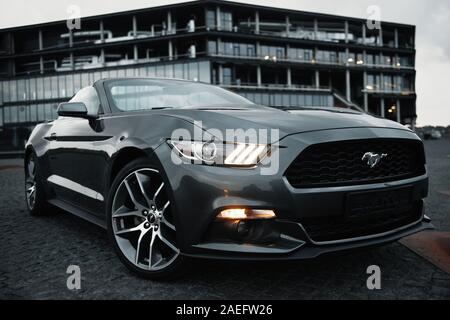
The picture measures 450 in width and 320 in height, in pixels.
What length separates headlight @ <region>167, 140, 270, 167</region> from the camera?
214 centimetres

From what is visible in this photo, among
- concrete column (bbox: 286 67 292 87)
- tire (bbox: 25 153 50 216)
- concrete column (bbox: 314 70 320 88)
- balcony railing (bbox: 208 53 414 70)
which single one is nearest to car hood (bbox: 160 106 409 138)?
tire (bbox: 25 153 50 216)

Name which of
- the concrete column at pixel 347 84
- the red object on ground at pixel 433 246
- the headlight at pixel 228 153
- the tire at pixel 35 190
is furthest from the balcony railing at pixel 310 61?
the headlight at pixel 228 153

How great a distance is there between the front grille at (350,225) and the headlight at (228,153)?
43 centimetres

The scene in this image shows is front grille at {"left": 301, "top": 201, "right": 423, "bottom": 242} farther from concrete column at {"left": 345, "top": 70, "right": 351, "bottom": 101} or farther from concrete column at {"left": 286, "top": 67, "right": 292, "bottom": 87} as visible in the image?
concrete column at {"left": 345, "top": 70, "right": 351, "bottom": 101}

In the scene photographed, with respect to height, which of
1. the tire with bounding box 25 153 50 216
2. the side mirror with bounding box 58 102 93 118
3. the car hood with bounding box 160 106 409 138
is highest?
the side mirror with bounding box 58 102 93 118

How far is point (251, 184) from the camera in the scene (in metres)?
2.09

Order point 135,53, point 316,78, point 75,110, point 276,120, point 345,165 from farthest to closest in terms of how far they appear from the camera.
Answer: point 316,78
point 135,53
point 75,110
point 276,120
point 345,165

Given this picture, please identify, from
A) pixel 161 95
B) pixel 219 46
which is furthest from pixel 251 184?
pixel 219 46

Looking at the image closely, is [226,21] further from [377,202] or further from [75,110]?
[377,202]

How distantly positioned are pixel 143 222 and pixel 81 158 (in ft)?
3.46

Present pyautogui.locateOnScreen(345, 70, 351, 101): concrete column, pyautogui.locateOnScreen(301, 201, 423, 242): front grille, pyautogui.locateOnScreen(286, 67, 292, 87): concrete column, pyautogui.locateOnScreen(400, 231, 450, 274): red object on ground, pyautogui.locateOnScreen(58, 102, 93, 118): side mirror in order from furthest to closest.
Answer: pyautogui.locateOnScreen(345, 70, 351, 101): concrete column
pyautogui.locateOnScreen(286, 67, 292, 87): concrete column
pyautogui.locateOnScreen(58, 102, 93, 118): side mirror
pyautogui.locateOnScreen(400, 231, 450, 274): red object on ground
pyautogui.locateOnScreen(301, 201, 423, 242): front grille

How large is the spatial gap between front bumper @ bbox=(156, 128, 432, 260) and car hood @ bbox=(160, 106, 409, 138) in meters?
0.12

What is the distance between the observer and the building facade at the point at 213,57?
47.1 m
